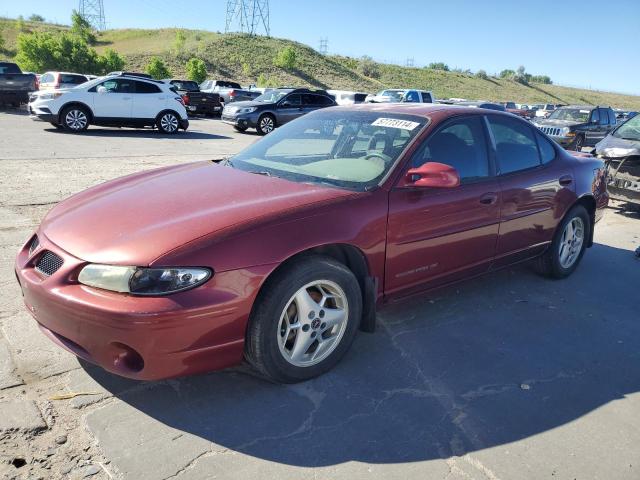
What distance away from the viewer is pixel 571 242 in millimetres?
5090

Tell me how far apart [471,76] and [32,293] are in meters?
92.5

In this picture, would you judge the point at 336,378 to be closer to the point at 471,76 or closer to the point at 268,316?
the point at 268,316

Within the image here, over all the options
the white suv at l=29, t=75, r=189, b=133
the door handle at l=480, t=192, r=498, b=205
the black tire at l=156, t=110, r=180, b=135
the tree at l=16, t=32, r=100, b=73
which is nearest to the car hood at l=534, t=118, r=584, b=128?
the white suv at l=29, t=75, r=189, b=133

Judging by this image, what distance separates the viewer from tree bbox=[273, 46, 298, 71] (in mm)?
56219

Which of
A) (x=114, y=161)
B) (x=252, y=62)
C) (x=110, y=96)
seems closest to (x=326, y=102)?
(x=110, y=96)

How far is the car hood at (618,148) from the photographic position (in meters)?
8.24

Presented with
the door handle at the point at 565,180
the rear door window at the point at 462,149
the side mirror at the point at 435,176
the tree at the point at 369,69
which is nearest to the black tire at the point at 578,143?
the door handle at the point at 565,180

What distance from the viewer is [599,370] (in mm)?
3406

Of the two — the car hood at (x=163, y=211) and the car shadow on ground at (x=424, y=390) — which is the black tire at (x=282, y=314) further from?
the car hood at (x=163, y=211)

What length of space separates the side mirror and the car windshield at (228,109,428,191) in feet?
0.69

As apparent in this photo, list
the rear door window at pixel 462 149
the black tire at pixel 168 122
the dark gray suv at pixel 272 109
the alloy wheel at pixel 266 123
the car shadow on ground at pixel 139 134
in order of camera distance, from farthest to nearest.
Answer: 1. the alloy wheel at pixel 266 123
2. the dark gray suv at pixel 272 109
3. the black tire at pixel 168 122
4. the car shadow on ground at pixel 139 134
5. the rear door window at pixel 462 149

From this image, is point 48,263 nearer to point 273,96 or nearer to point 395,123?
point 395,123

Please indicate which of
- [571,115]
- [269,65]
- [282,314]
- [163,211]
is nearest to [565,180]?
[282,314]

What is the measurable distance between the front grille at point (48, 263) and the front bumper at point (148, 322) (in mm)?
42
